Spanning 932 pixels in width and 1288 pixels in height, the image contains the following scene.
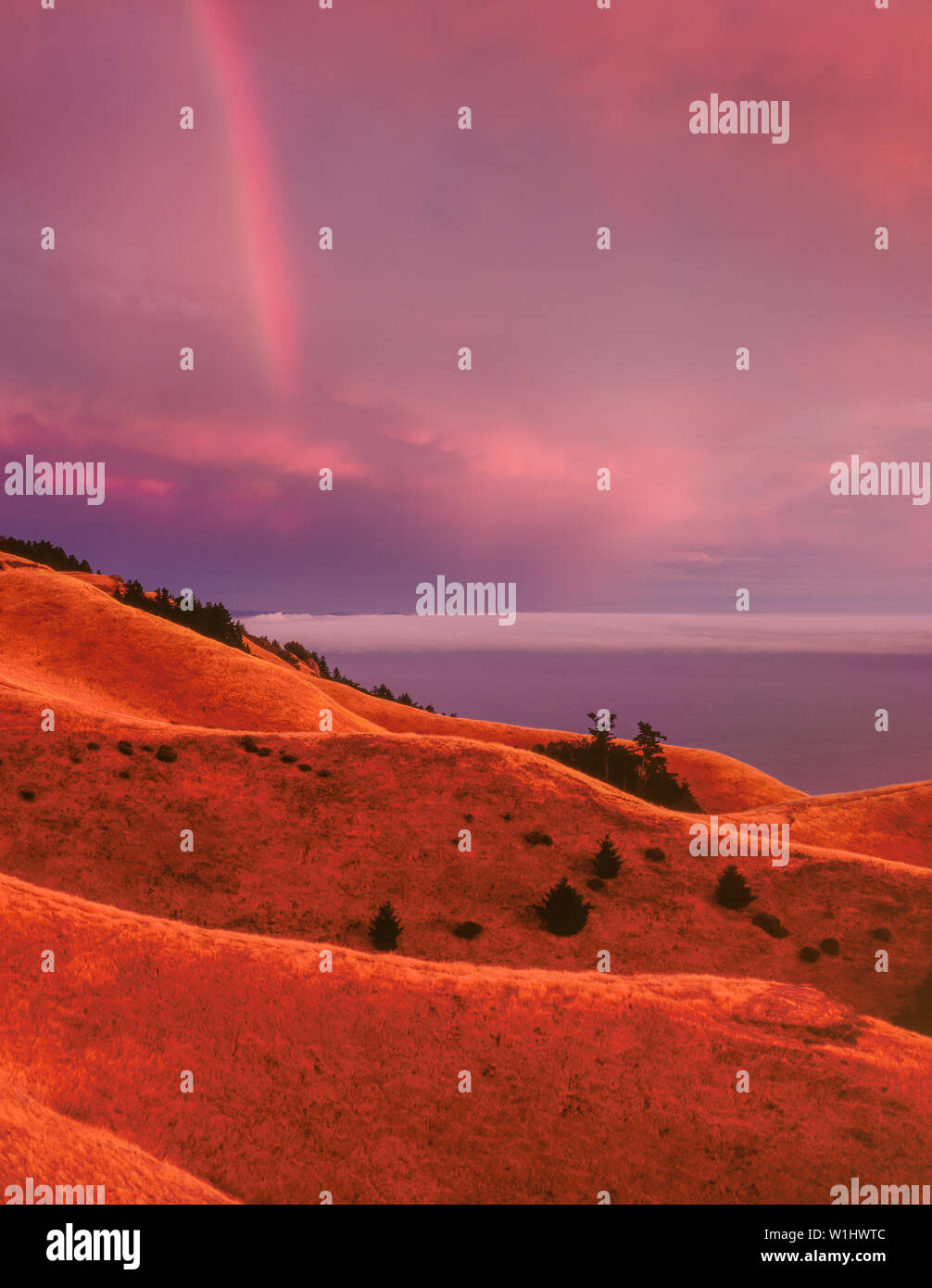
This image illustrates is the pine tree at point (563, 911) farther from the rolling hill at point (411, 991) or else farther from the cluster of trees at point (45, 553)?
the cluster of trees at point (45, 553)

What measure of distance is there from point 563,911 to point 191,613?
108356 mm

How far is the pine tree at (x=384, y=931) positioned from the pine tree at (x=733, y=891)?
2034cm

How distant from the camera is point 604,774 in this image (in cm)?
7988

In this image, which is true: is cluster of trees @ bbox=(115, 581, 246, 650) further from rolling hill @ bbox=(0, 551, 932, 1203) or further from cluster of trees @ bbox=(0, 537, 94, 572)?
rolling hill @ bbox=(0, 551, 932, 1203)

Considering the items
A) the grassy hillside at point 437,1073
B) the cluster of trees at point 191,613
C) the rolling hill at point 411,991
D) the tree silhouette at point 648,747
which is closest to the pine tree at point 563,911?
the rolling hill at point 411,991

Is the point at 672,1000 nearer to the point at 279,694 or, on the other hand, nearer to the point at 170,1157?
the point at 170,1157

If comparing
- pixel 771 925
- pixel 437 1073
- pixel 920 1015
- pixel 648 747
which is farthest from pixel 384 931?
pixel 648 747

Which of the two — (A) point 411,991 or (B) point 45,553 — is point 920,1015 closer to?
(A) point 411,991

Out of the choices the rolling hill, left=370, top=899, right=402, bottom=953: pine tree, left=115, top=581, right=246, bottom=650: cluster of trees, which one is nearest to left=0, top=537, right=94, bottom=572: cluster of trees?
left=115, top=581, right=246, bottom=650: cluster of trees

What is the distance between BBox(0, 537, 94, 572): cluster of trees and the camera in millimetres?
150375

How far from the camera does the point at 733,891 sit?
1513 inches

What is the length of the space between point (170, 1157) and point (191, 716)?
68.5 m
